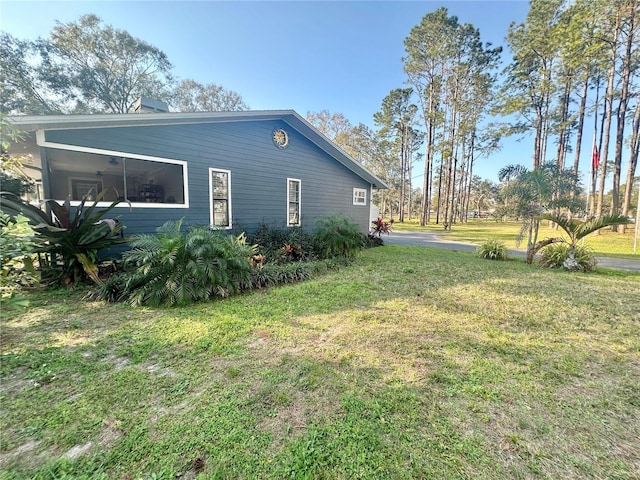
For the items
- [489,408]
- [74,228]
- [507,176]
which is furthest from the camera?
[507,176]

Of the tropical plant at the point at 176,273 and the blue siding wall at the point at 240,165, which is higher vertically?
the blue siding wall at the point at 240,165

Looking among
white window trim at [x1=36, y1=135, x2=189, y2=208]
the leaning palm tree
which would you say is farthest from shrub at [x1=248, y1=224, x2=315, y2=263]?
the leaning palm tree

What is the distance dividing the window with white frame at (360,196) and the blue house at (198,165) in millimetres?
600

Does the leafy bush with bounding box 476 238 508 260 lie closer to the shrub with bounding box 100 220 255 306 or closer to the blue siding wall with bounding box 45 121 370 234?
the blue siding wall with bounding box 45 121 370 234

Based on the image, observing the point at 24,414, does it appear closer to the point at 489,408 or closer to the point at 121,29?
the point at 489,408

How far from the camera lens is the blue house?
5105mm

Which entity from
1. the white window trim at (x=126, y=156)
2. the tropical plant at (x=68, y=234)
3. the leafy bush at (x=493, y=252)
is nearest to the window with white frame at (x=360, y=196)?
the leafy bush at (x=493, y=252)

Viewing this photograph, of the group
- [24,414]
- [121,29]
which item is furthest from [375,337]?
[121,29]

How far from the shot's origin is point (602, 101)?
1814cm

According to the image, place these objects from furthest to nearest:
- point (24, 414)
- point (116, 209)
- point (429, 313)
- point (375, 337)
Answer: point (116, 209) → point (429, 313) → point (375, 337) → point (24, 414)

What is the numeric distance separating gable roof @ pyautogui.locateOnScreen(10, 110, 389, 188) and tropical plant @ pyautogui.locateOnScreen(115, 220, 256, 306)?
260cm

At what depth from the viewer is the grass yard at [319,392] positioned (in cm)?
146

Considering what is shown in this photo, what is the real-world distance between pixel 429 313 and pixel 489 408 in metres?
1.85

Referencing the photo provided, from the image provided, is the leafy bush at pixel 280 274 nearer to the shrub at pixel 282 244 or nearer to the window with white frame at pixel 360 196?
the shrub at pixel 282 244
